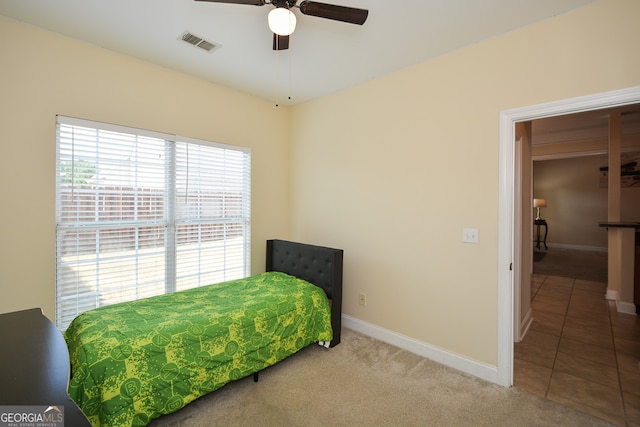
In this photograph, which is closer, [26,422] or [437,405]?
[26,422]

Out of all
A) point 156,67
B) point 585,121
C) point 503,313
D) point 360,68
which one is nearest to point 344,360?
point 503,313

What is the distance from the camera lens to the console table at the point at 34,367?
84 cm

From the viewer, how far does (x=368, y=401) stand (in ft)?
6.93

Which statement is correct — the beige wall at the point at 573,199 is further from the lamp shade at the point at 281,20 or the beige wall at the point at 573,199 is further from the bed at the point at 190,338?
the lamp shade at the point at 281,20

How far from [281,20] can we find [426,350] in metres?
2.99

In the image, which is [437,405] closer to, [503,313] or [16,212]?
[503,313]

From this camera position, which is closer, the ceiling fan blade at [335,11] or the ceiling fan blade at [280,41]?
the ceiling fan blade at [335,11]

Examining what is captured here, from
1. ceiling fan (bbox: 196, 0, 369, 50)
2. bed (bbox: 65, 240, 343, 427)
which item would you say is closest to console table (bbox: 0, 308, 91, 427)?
bed (bbox: 65, 240, 343, 427)

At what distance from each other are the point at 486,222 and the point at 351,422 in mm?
1868

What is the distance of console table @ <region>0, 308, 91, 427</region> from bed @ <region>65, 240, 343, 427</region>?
40cm

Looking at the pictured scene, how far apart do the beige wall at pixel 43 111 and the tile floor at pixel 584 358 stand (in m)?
4.03

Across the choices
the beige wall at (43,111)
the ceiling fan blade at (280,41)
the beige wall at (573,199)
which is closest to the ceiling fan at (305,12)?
the ceiling fan blade at (280,41)

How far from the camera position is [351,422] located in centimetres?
191

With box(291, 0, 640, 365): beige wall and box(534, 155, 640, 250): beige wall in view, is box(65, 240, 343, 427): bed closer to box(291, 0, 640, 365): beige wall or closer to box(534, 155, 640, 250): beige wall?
box(291, 0, 640, 365): beige wall
